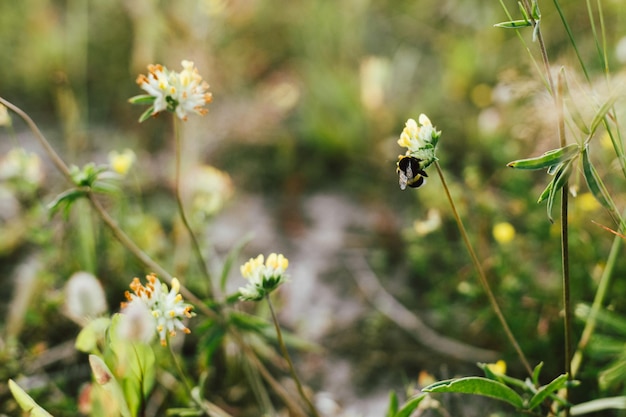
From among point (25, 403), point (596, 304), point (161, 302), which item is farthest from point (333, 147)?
point (25, 403)

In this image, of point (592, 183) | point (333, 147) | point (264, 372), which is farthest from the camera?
point (333, 147)

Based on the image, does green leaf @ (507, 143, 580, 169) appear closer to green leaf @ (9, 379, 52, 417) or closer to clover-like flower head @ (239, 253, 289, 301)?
clover-like flower head @ (239, 253, 289, 301)

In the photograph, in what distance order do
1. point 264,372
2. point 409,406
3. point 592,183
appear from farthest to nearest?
point 264,372 < point 409,406 < point 592,183

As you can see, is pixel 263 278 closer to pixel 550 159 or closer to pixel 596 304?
pixel 550 159

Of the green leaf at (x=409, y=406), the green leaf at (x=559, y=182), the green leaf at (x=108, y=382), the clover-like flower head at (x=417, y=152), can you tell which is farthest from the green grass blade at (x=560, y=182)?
the green leaf at (x=108, y=382)

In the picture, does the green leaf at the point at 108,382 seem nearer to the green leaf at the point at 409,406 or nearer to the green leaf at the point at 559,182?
the green leaf at the point at 409,406

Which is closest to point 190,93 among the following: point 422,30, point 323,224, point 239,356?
point 239,356
